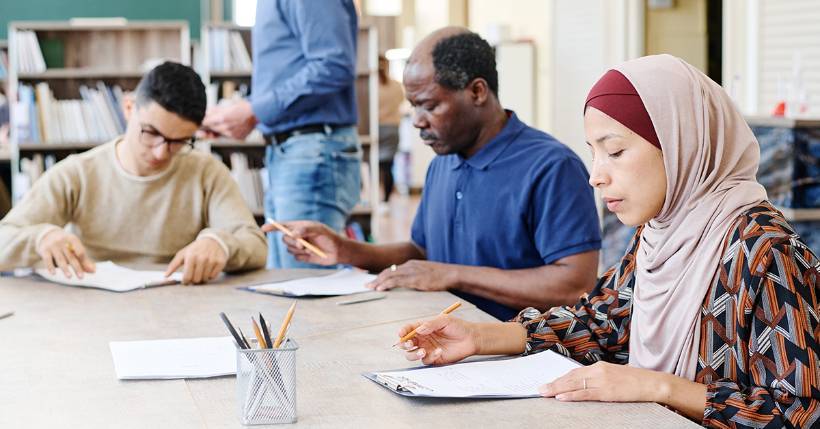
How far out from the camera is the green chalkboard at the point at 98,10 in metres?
10.1

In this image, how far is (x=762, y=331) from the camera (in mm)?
1319

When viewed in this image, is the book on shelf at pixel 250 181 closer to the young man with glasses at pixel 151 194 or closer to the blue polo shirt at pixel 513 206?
the young man with glasses at pixel 151 194

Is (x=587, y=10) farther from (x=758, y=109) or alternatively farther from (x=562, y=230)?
(x=562, y=230)

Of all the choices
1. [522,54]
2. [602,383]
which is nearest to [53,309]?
[602,383]

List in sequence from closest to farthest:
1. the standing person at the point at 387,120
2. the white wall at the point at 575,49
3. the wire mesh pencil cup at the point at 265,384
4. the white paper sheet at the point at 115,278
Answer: the wire mesh pencil cup at the point at 265,384 → the white paper sheet at the point at 115,278 → the white wall at the point at 575,49 → the standing person at the point at 387,120

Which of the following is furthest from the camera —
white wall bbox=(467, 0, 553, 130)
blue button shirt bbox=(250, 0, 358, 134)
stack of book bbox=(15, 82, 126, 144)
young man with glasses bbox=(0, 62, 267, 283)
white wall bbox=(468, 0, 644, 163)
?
white wall bbox=(467, 0, 553, 130)

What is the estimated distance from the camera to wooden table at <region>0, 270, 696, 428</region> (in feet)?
4.27

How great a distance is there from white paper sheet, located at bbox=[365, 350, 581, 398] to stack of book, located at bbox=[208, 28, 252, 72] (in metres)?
4.47

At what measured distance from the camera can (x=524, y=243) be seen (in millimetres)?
2328

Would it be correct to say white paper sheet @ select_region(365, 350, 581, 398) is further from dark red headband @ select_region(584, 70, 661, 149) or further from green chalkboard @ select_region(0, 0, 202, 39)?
green chalkboard @ select_region(0, 0, 202, 39)

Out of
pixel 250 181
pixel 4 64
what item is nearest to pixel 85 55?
pixel 250 181

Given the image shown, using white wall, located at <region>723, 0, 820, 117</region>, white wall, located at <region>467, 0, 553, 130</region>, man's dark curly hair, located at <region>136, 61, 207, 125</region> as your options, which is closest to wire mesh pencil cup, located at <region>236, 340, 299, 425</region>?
man's dark curly hair, located at <region>136, 61, 207, 125</region>

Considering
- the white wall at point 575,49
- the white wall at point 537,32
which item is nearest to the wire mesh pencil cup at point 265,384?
the white wall at point 575,49

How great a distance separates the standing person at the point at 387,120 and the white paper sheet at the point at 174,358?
6974mm
